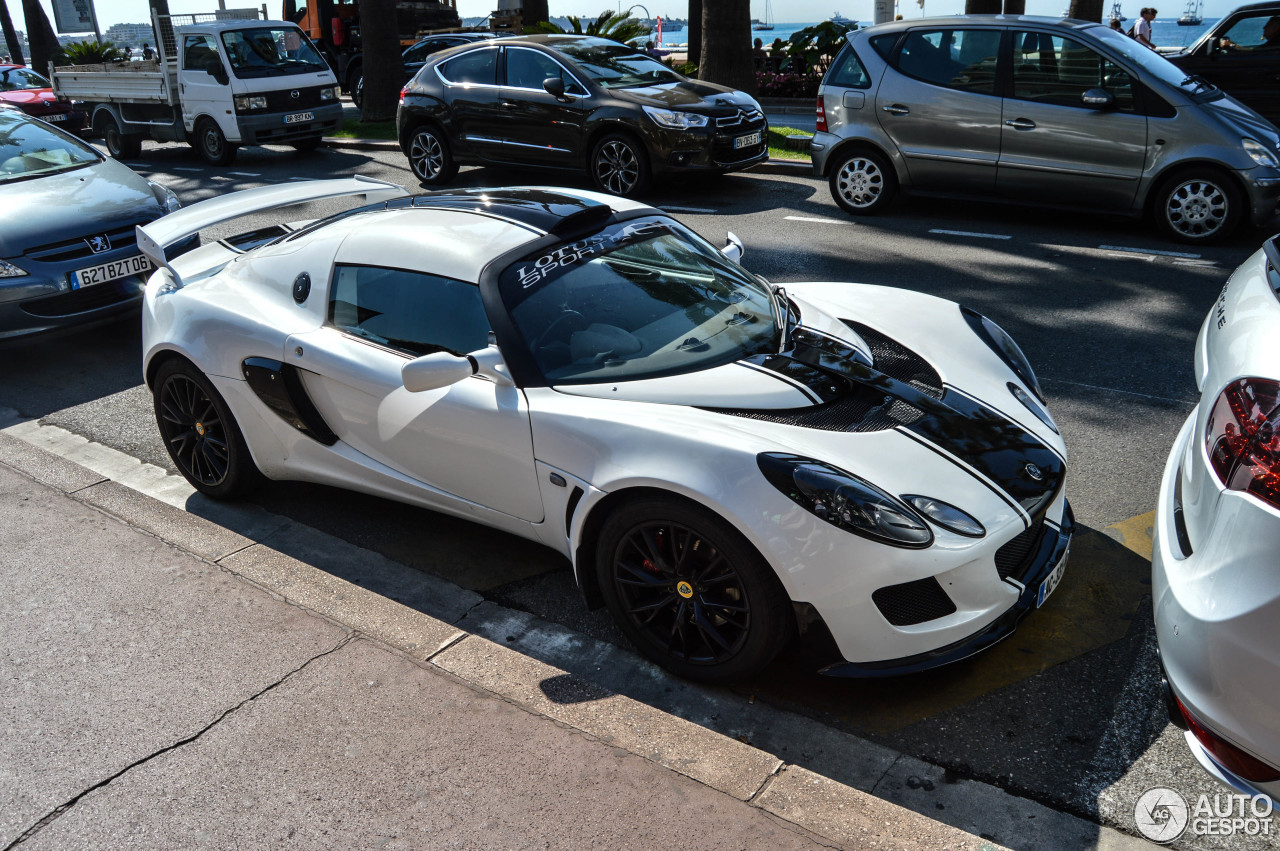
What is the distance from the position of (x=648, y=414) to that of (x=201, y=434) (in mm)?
2450

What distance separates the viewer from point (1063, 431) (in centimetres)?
495

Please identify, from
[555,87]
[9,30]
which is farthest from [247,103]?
[9,30]

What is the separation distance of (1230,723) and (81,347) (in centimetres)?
753

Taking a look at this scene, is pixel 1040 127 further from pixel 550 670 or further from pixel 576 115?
pixel 550 670

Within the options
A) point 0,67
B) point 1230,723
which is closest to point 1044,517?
point 1230,723

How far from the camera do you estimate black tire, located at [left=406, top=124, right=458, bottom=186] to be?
12.0m

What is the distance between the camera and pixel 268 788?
2959mm

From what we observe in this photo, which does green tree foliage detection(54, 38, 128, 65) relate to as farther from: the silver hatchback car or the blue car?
the silver hatchback car

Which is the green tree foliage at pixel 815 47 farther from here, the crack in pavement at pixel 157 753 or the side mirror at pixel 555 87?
the crack in pavement at pixel 157 753

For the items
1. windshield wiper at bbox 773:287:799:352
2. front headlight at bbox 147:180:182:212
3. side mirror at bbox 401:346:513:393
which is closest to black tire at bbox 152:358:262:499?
side mirror at bbox 401:346:513:393

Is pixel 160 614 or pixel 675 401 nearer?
pixel 675 401

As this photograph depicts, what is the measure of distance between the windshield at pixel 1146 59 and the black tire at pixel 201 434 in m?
7.56

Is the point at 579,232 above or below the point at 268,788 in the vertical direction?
above

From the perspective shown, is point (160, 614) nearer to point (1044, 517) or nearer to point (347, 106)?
point (1044, 517)
